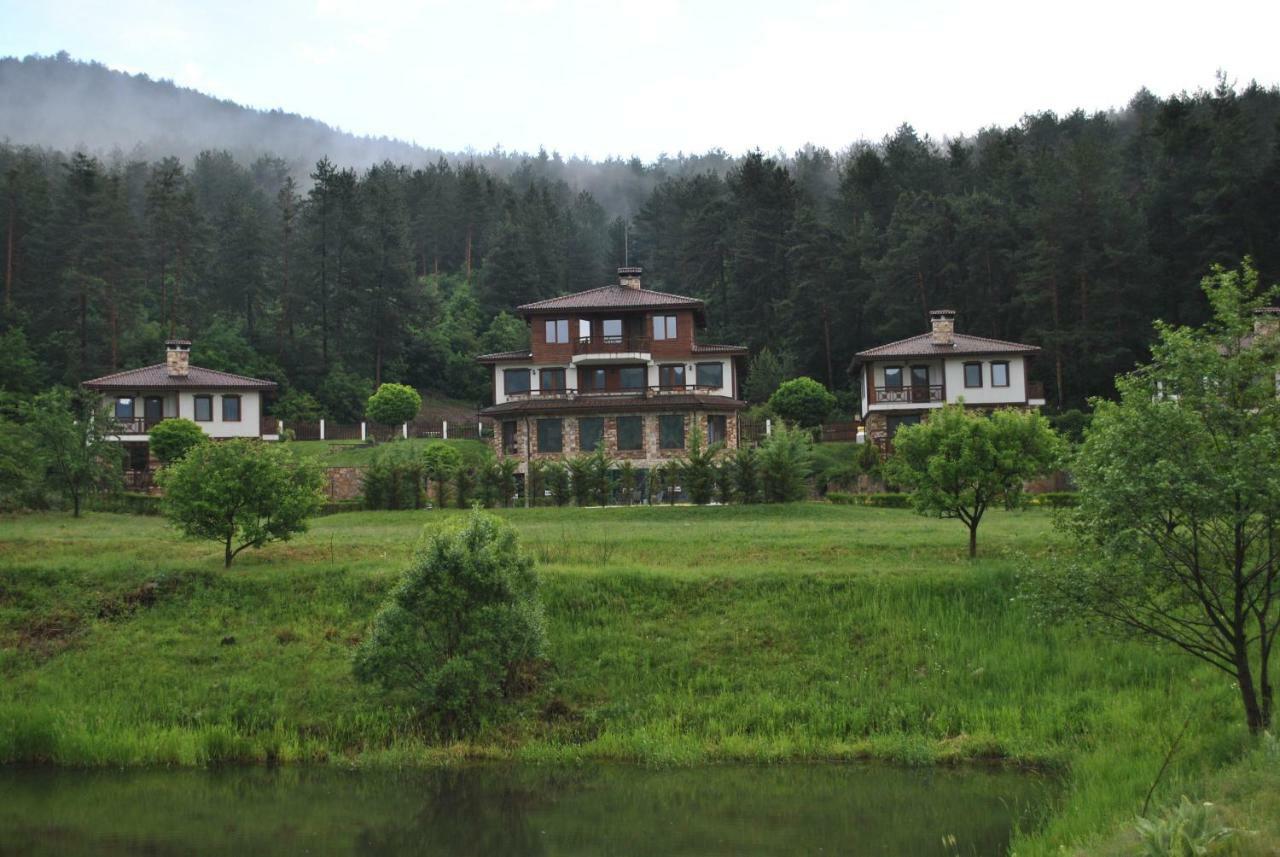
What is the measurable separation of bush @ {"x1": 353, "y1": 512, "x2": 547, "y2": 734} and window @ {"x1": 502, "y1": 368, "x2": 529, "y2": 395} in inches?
1368

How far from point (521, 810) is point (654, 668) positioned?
577 cm

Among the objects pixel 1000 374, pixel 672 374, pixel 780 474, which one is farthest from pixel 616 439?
pixel 1000 374

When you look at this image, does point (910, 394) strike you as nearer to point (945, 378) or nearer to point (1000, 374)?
point (945, 378)

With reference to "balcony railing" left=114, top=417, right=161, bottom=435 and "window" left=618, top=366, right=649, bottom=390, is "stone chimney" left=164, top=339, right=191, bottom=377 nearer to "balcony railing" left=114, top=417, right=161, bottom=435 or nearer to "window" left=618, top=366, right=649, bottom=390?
"balcony railing" left=114, top=417, right=161, bottom=435

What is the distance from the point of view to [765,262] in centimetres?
7456

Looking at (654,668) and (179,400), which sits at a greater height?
(179,400)

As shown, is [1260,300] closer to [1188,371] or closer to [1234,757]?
[1188,371]

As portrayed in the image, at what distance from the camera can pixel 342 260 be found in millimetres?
75250

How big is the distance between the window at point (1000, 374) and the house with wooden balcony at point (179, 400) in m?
33.8

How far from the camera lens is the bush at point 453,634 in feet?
64.3

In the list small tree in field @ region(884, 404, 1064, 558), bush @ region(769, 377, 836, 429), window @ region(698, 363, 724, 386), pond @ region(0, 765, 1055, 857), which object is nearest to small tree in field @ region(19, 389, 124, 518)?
pond @ region(0, 765, 1055, 857)

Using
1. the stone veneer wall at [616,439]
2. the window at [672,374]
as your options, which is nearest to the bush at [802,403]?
the window at [672,374]

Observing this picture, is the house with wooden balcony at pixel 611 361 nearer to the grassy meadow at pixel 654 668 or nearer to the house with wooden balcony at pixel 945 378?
the house with wooden balcony at pixel 945 378

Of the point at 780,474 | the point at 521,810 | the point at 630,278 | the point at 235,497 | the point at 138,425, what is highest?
the point at 630,278
